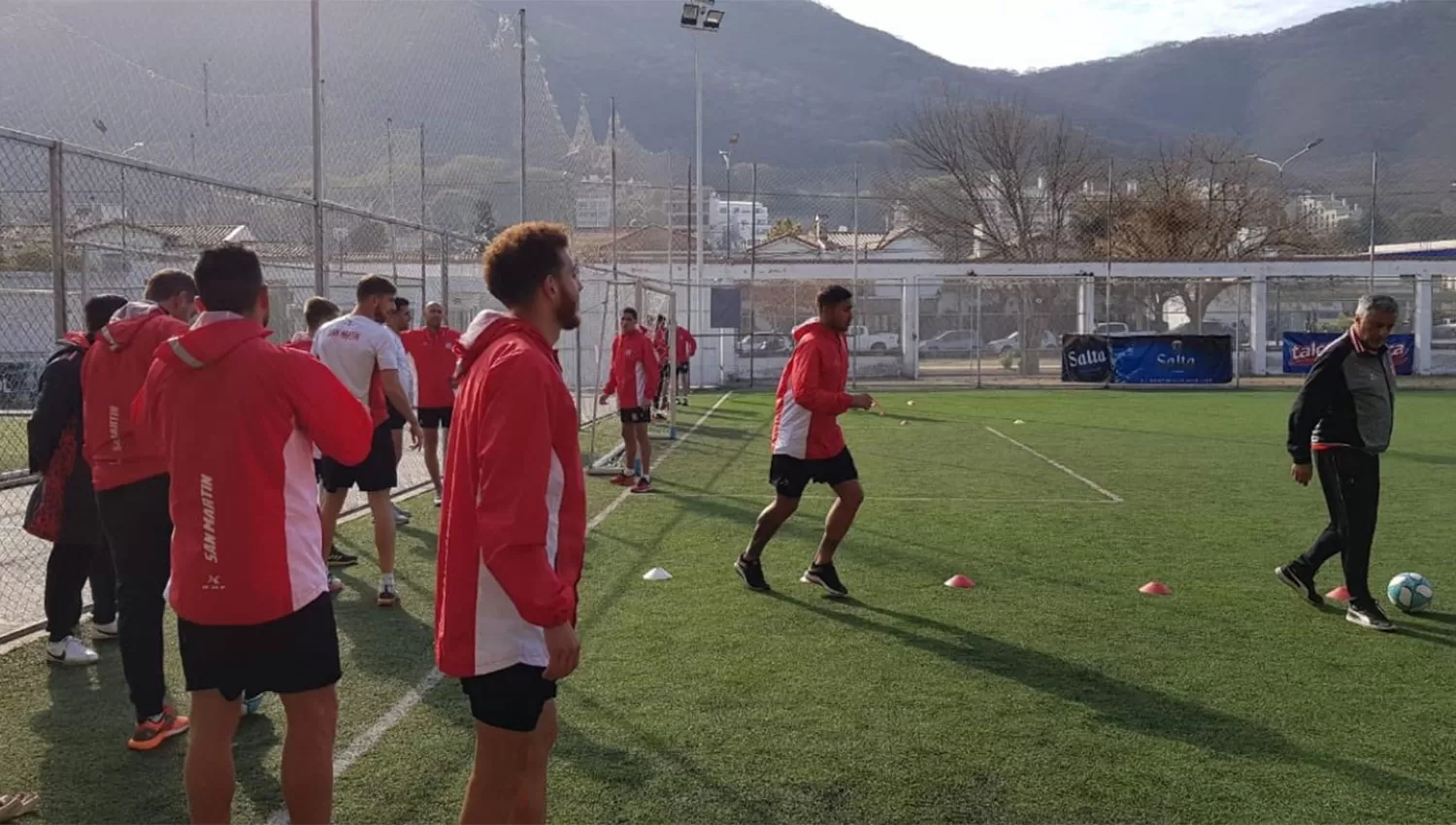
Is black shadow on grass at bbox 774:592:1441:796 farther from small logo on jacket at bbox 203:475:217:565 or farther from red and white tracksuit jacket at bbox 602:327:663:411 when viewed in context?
red and white tracksuit jacket at bbox 602:327:663:411

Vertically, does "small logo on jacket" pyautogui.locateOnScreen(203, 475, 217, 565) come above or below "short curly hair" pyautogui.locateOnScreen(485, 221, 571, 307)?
below

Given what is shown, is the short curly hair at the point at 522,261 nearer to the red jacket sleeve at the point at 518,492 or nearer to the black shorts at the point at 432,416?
the red jacket sleeve at the point at 518,492

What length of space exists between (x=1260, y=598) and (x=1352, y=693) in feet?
6.54

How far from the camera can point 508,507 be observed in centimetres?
278

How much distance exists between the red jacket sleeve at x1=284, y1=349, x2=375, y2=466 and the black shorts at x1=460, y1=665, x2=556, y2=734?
0.86 meters

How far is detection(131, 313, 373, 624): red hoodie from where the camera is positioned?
3387 mm

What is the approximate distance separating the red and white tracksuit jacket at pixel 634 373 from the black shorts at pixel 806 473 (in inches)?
214

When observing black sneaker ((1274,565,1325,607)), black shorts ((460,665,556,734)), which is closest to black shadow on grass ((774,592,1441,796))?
black sneaker ((1274,565,1325,607))

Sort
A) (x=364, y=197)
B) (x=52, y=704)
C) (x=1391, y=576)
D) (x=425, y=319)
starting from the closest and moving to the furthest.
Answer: (x=52, y=704), (x=1391, y=576), (x=425, y=319), (x=364, y=197)

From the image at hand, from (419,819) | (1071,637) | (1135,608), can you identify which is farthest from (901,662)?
(419,819)

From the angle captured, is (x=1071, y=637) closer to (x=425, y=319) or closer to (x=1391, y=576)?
(x=1391, y=576)

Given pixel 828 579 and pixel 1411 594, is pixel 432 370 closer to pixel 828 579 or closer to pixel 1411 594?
pixel 828 579

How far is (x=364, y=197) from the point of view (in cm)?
1636

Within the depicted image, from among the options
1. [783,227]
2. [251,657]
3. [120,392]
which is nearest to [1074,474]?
[120,392]
